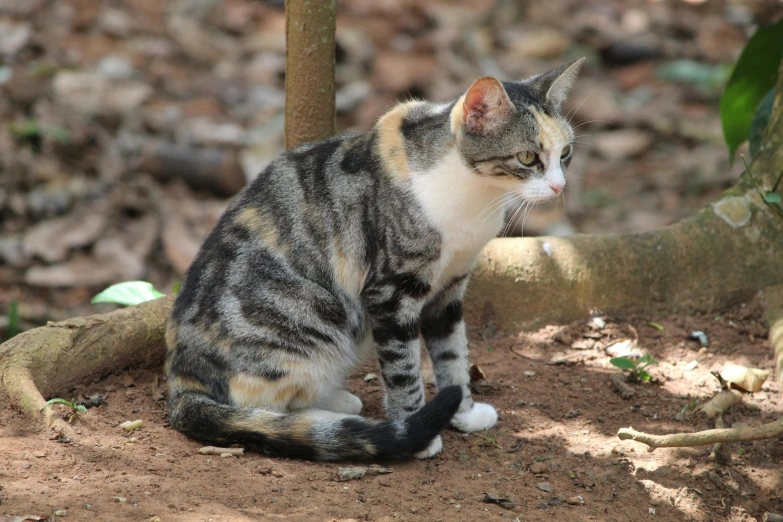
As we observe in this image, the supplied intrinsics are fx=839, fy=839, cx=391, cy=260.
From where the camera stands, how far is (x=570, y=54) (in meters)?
8.85

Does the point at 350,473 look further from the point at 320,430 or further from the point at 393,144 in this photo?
the point at 393,144

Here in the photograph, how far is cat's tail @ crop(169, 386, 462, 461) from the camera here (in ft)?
10.0

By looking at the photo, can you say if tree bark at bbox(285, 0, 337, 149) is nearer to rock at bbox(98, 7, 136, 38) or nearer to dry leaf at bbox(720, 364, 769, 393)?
dry leaf at bbox(720, 364, 769, 393)

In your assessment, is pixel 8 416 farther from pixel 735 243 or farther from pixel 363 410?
pixel 735 243

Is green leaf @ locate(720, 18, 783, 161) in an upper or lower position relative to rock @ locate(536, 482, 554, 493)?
upper

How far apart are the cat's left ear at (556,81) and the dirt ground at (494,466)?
130cm

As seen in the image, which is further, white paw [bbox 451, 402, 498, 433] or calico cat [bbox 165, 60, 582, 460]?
white paw [bbox 451, 402, 498, 433]

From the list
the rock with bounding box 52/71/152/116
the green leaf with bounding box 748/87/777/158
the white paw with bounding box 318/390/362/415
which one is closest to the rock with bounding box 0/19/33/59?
the rock with bounding box 52/71/152/116

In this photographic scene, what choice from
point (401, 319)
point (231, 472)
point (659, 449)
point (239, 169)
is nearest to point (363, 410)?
point (401, 319)

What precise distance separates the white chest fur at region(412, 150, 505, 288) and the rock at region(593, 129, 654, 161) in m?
5.08

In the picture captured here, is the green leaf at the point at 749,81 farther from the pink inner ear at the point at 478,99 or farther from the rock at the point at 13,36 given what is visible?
Answer: the rock at the point at 13,36

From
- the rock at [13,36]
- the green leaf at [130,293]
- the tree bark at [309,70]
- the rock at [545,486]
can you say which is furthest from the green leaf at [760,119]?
the rock at [13,36]

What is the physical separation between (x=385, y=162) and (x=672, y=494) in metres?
1.65

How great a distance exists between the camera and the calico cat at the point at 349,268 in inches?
126
